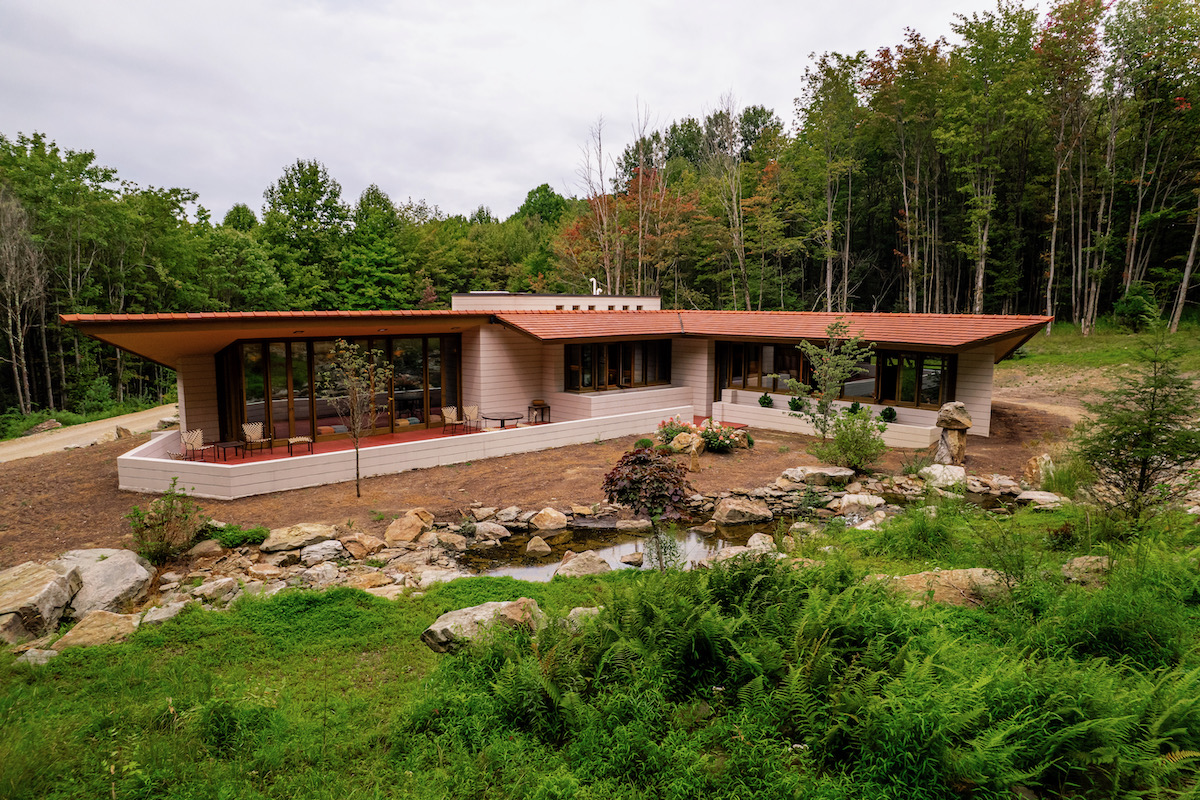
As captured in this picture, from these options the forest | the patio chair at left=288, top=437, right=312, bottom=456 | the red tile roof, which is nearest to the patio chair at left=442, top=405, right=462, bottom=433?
the red tile roof

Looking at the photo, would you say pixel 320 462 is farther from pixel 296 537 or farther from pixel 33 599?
pixel 33 599

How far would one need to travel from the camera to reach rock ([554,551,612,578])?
7977mm

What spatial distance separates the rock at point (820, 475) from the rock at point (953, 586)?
6135 mm

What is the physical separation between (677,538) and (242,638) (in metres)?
6.40

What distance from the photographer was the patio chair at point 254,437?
1333cm

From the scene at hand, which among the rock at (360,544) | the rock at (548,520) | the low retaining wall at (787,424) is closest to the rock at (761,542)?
the rock at (548,520)

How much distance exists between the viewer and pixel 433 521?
1059 centimetres

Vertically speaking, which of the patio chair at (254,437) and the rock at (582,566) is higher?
the patio chair at (254,437)

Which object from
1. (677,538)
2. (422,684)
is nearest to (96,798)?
(422,684)

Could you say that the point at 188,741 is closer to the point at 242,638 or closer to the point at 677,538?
the point at 242,638

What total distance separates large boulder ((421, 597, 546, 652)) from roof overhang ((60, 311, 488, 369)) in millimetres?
8437

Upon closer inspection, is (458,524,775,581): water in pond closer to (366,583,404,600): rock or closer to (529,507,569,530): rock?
(529,507,569,530): rock

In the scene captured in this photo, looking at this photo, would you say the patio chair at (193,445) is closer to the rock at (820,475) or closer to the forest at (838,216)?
the rock at (820,475)

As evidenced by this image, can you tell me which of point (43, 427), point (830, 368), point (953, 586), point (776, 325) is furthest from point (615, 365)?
point (43, 427)
